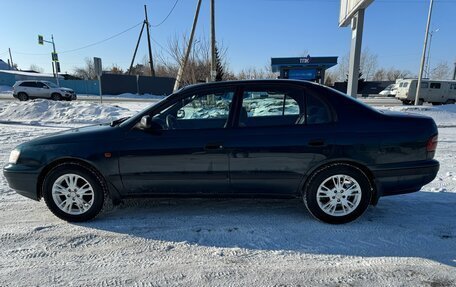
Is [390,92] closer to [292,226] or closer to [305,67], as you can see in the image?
[305,67]

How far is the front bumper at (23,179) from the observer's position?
141 inches

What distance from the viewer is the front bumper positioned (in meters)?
3.58

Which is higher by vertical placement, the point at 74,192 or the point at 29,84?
the point at 29,84

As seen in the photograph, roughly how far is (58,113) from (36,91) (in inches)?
535

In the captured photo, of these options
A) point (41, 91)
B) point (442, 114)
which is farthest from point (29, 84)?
point (442, 114)

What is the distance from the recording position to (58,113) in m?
13.8

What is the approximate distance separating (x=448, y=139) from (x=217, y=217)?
27.9 feet

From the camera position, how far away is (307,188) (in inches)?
139

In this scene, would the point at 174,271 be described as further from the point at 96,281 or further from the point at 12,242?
the point at 12,242

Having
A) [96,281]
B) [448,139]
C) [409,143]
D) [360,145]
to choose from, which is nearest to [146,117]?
[96,281]

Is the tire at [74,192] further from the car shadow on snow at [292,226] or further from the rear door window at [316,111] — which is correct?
the rear door window at [316,111]

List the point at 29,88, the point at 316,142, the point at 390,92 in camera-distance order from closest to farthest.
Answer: the point at 316,142 < the point at 29,88 < the point at 390,92

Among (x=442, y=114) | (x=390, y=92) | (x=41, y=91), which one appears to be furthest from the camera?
(x=390, y=92)

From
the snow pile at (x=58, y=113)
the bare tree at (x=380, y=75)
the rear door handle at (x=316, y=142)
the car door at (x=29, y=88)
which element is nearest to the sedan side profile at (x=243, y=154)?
the rear door handle at (x=316, y=142)
